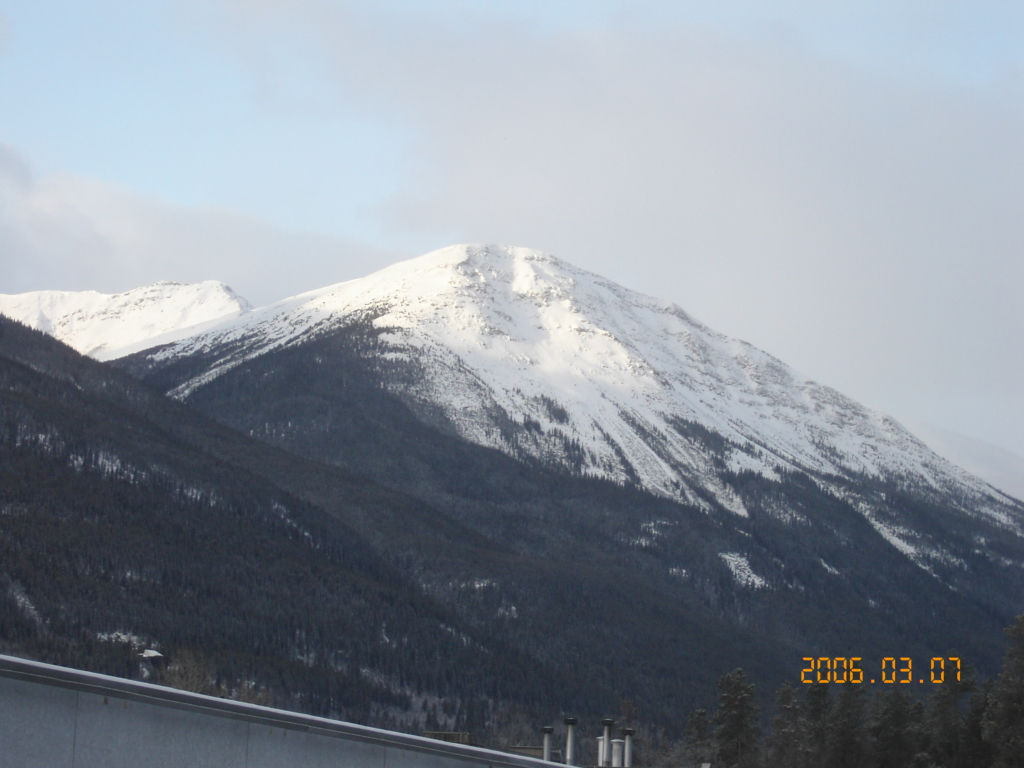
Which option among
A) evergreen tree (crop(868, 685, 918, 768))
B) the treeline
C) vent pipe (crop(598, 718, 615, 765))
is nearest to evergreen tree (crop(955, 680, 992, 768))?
the treeline

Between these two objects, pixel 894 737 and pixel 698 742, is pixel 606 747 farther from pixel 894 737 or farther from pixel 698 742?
pixel 698 742

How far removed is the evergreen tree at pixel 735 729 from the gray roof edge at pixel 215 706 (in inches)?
2959

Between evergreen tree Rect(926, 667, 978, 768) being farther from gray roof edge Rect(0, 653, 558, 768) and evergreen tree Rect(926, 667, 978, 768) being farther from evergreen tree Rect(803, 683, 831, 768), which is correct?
gray roof edge Rect(0, 653, 558, 768)

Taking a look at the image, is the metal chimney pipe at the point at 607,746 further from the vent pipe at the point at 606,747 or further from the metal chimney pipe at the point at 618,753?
the metal chimney pipe at the point at 618,753

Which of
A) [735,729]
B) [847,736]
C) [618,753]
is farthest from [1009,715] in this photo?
[618,753]

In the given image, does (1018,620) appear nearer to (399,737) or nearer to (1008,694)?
(1008,694)

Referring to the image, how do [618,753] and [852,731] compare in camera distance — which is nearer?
[618,753]

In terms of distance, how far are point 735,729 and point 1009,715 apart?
30704 mm

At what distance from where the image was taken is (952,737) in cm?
10138

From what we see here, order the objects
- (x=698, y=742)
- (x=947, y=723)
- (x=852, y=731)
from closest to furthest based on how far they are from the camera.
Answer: (x=947, y=723) < (x=852, y=731) < (x=698, y=742)

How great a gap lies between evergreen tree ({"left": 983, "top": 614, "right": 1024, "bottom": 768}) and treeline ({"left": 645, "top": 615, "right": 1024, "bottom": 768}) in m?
8.85

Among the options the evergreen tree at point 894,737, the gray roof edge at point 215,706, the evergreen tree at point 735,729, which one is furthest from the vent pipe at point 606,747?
the evergreen tree at point 894,737

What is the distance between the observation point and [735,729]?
108250 millimetres

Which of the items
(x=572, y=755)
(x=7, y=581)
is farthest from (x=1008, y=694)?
(x=7, y=581)
